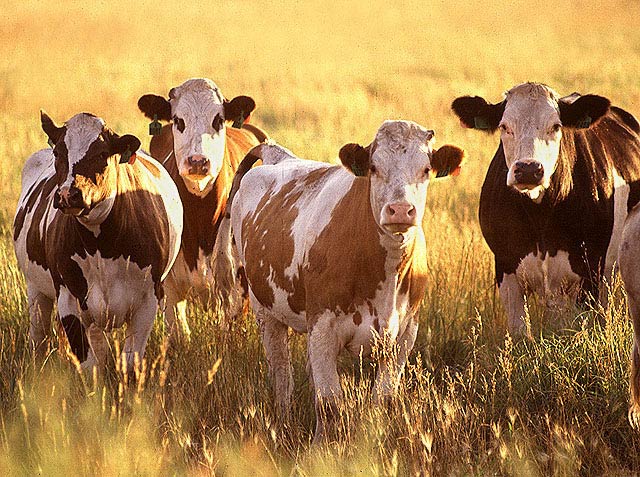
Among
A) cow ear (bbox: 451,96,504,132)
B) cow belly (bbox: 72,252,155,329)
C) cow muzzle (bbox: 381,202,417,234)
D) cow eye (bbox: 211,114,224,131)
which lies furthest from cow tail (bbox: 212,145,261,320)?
cow muzzle (bbox: 381,202,417,234)

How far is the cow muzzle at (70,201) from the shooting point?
5957mm

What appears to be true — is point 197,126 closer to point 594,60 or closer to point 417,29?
point 594,60

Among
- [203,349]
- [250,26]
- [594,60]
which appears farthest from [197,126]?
[250,26]

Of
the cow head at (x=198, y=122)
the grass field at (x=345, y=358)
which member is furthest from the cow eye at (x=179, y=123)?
the grass field at (x=345, y=358)

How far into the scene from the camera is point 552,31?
146ft

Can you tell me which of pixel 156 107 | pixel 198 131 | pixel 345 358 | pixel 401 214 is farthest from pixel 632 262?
pixel 156 107

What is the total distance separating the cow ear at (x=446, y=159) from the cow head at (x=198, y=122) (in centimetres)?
293

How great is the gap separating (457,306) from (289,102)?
51.3 feet

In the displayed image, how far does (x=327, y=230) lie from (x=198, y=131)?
269 cm

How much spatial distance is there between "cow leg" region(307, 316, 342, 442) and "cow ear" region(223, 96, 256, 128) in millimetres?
3330

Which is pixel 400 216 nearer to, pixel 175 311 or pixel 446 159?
pixel 446 159

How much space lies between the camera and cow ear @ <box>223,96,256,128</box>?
28.3 ft

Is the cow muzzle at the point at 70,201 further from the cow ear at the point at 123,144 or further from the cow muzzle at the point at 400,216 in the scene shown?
the cow muzzle at the point at 400,216

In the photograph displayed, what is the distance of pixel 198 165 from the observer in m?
8.04
